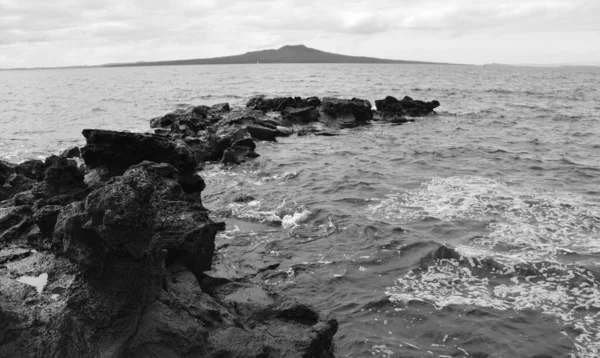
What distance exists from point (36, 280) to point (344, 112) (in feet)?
117

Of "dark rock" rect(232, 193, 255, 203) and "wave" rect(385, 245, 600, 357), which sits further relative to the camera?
"dark rock" rect(232, 193, 255, 203)

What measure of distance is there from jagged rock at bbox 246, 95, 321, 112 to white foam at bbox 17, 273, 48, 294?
39.5m

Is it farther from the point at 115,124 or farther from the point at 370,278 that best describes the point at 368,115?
the point at 370,278

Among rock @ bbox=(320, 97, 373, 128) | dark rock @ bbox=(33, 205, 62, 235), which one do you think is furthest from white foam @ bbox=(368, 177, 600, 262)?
rock @ bbox=(320, 97, 373, 128)

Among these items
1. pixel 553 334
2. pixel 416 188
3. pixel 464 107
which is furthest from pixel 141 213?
pixel 464 107

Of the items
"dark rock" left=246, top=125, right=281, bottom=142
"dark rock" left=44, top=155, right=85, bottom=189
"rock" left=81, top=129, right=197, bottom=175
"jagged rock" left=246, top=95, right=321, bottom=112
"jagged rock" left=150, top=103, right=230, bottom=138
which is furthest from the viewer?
"jagged rock" left=246, top=95, right=321, bottom=112

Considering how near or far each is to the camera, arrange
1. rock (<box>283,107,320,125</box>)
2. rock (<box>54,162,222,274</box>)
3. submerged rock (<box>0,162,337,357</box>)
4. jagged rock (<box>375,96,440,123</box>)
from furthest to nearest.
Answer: jagged rock (<box>375,96,440,123</box>) < rock (<box>283,107,320,125</box>) < rock (<box>54,162,222,274</box>) < submerged rock (<box>0,162,337,357</box>)

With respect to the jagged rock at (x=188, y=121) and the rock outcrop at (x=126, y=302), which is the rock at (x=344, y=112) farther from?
the rock outcrop at (x=126, y=302)

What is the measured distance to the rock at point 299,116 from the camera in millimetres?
41562

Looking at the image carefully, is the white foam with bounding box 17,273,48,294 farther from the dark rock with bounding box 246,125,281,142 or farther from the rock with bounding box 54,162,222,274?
the dark rock with bounding box 246,125,281,142

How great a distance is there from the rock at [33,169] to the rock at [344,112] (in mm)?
26627

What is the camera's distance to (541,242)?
540 inches

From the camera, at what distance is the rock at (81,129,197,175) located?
15.7 meters

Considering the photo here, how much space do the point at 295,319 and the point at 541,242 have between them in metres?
9.21
